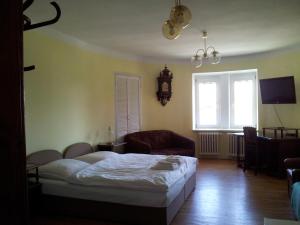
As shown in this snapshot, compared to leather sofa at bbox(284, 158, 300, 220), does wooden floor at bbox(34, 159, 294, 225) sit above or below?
below

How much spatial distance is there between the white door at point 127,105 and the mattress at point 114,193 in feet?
8.08

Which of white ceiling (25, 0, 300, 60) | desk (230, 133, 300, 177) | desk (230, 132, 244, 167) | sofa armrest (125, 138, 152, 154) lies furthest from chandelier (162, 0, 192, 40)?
desk (230, 132, 244, 167)

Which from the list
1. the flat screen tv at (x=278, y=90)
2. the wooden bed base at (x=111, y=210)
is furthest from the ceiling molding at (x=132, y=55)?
the wooden bed base at (x=111, y=210)

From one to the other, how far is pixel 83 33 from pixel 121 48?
1230mm

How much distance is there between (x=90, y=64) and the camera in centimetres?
498

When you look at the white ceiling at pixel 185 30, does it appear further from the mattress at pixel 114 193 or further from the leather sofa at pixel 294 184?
the mattress at pixel 114 193

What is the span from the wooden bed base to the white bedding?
0.23 metres

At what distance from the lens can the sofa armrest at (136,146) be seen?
537 cm

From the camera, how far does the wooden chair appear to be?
17.5ft

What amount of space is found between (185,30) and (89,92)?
2100 mm

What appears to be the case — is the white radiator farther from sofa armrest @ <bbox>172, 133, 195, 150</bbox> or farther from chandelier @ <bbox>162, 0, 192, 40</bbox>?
chandelier @ <bbox>162, 0, 192, 40</bbox>

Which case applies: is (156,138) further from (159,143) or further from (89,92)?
(89,92)

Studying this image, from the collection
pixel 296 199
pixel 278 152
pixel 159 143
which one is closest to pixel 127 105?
pixel 159 143

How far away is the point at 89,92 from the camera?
16.2ft
